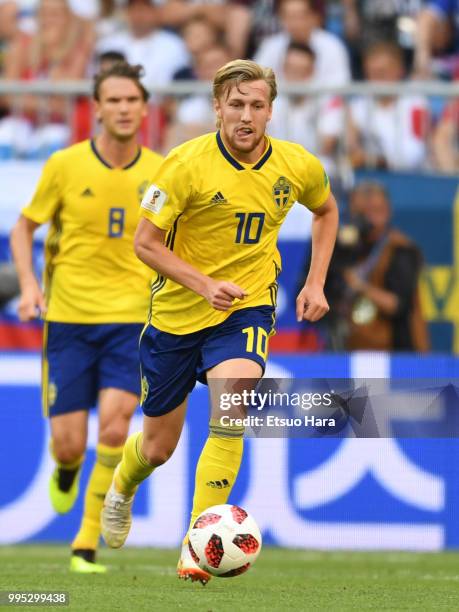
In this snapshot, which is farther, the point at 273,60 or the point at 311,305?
the point at 273,60

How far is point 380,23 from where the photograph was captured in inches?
564

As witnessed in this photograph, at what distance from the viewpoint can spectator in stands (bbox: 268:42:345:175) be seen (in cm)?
1270

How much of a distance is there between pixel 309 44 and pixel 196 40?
1.11 metres

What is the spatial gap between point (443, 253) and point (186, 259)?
593 cm

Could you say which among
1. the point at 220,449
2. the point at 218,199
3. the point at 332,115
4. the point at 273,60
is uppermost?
the point at 273,60

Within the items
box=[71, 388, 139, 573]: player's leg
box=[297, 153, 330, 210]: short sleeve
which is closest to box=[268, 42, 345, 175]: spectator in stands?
box=[71, 388, 139, 573]: player's leg

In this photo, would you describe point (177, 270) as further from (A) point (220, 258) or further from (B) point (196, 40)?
(B) point (196, 40)

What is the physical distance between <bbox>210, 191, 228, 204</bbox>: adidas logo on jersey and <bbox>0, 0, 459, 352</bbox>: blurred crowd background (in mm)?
5333

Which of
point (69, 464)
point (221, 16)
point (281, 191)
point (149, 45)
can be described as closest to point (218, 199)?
point (281, 191)

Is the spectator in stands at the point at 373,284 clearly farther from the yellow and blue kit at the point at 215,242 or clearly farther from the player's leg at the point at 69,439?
the yellow and blue kit at the point at 215,242

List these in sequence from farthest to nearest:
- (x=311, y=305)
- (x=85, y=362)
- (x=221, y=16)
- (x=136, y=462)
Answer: (x=221, y=16) → (x=85, y=362) → (x=136, y=462) → (x=311, y=305)

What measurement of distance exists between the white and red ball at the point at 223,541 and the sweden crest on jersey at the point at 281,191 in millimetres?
1476

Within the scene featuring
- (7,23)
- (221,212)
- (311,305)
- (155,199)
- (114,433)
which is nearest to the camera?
(155,199)

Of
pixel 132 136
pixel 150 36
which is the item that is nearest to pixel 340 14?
pixel 150 36
